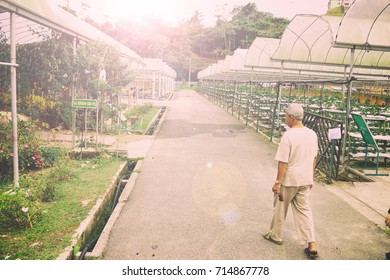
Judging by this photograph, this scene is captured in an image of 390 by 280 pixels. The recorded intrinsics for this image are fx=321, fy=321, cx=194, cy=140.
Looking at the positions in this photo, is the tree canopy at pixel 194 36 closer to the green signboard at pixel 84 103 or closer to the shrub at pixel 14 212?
the green signboard at pixel 84 103

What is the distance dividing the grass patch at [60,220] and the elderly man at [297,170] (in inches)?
103

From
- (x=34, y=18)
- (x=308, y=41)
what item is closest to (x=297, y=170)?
(x=34, y=18)

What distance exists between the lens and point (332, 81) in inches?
269

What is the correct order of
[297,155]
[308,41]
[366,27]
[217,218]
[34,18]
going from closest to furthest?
[297,155] → [217,218] → [34,18] → [366,27] → [308,41]

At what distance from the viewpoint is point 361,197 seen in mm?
5719

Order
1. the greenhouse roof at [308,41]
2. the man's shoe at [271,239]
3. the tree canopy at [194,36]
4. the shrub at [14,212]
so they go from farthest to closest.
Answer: the tree canopy at [194,36], the greenhouse roof at [308,41], the shrub at [14,212], the man's shoe at [271,239]

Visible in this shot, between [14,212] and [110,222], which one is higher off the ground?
[14,212]

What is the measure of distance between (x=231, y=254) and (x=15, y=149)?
12.1ft

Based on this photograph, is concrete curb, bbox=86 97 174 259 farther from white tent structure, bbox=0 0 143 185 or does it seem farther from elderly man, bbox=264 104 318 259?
elderly man, bbox=264 104 318 259

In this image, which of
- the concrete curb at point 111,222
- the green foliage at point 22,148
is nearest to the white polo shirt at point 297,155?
the concrete curb at point 111,222

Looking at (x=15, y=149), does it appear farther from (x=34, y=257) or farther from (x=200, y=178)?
(x=200, y=178)

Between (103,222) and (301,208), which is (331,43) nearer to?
(301,208)

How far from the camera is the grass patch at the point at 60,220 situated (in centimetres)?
357

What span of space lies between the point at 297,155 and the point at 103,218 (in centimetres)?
319
